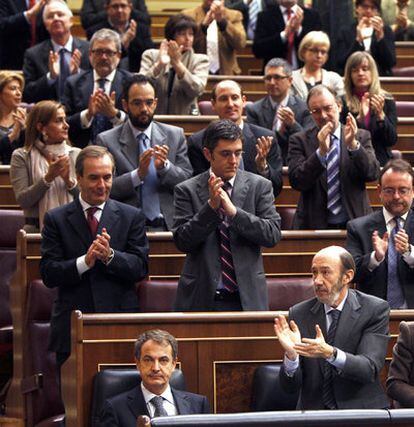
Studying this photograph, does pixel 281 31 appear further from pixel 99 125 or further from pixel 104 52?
pixel 99 125

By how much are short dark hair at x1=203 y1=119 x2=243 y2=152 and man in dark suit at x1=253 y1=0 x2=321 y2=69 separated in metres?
2.85

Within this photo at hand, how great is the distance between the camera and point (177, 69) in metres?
7.09

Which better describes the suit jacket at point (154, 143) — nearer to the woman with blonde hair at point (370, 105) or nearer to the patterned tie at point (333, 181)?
the patterned tie at point (333, 181)

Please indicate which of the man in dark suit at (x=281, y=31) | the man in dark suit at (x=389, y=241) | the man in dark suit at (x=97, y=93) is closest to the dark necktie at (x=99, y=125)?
the man in dark suit at (x=97, y=93)

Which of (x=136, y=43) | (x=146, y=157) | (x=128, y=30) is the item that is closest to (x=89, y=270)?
(x=146, y=157)

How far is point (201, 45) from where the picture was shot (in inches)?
316

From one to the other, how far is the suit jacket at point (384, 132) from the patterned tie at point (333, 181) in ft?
1.95

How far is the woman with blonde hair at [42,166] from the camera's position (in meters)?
5.84

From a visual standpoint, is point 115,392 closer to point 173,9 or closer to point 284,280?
point 284,280

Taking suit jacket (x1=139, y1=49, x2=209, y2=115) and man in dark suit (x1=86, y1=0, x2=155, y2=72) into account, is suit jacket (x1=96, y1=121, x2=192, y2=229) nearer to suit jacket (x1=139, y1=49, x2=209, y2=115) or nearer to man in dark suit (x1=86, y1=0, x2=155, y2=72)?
suit jacket (x1=139, y1=49, x2=209, y2=115)

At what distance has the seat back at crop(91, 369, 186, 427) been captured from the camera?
15.5ft

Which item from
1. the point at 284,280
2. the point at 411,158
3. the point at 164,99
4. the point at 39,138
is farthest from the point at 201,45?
the point at 284,280

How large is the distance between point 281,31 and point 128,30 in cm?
88

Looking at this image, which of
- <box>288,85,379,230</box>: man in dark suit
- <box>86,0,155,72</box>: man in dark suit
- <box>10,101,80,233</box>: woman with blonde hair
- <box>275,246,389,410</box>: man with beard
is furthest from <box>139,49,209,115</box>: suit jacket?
<box>275,246,389,410</box>: man with beard
